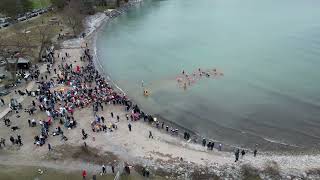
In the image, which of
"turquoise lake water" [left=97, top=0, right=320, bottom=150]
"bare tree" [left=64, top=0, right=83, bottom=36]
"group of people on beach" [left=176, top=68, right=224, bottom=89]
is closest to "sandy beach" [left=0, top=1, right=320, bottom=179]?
"turquoise lake water" [left=97, top=0, right=320, bottom=150]

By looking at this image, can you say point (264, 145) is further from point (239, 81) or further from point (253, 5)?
point (253, 5)

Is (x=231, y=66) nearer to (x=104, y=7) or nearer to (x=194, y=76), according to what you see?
(x=194, y=76)

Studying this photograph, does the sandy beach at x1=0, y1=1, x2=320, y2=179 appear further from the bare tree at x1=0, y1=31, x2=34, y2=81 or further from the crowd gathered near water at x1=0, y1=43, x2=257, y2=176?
the bare tree at x1=0, y1=31, x2=34, y2=81

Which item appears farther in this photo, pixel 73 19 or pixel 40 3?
pixel 40 3

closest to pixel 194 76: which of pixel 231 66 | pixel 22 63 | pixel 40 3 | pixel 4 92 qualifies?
pixel 231 66

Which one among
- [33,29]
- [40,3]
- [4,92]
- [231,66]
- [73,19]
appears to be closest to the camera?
[4,92]

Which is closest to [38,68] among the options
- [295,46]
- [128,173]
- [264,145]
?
[128,173]

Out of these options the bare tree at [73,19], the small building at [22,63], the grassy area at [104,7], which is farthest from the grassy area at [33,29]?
the grassy area at [104,7]
